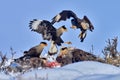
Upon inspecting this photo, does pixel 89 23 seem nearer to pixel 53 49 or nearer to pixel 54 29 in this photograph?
pixel 54 29

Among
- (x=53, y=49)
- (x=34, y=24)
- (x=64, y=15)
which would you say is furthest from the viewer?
(x=64, y=15)

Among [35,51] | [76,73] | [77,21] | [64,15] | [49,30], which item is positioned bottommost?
[76,73]

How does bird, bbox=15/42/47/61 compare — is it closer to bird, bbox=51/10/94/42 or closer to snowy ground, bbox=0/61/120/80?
bird, bbox=51/10/94/42

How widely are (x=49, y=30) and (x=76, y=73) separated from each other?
12.8 feet

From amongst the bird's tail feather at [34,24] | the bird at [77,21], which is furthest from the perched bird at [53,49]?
the bird's tail feather at [34,24]

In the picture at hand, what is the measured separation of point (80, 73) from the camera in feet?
11.5

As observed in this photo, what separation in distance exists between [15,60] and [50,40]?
2.83ft

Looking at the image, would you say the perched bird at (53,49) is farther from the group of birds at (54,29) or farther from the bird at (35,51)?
the bird at (35,51)

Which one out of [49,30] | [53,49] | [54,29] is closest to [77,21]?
[54,29]

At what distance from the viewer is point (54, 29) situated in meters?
7.41

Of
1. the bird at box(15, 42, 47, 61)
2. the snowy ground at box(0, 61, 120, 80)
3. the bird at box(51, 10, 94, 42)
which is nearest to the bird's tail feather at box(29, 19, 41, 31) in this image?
the bird at box(51, 10, 94, 42)

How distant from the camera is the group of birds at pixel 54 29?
Answer: 684cm

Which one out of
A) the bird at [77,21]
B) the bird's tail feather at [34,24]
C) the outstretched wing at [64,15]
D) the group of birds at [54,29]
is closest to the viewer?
the group of birds at [54,29]

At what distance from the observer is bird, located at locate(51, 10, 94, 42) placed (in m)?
7.71
